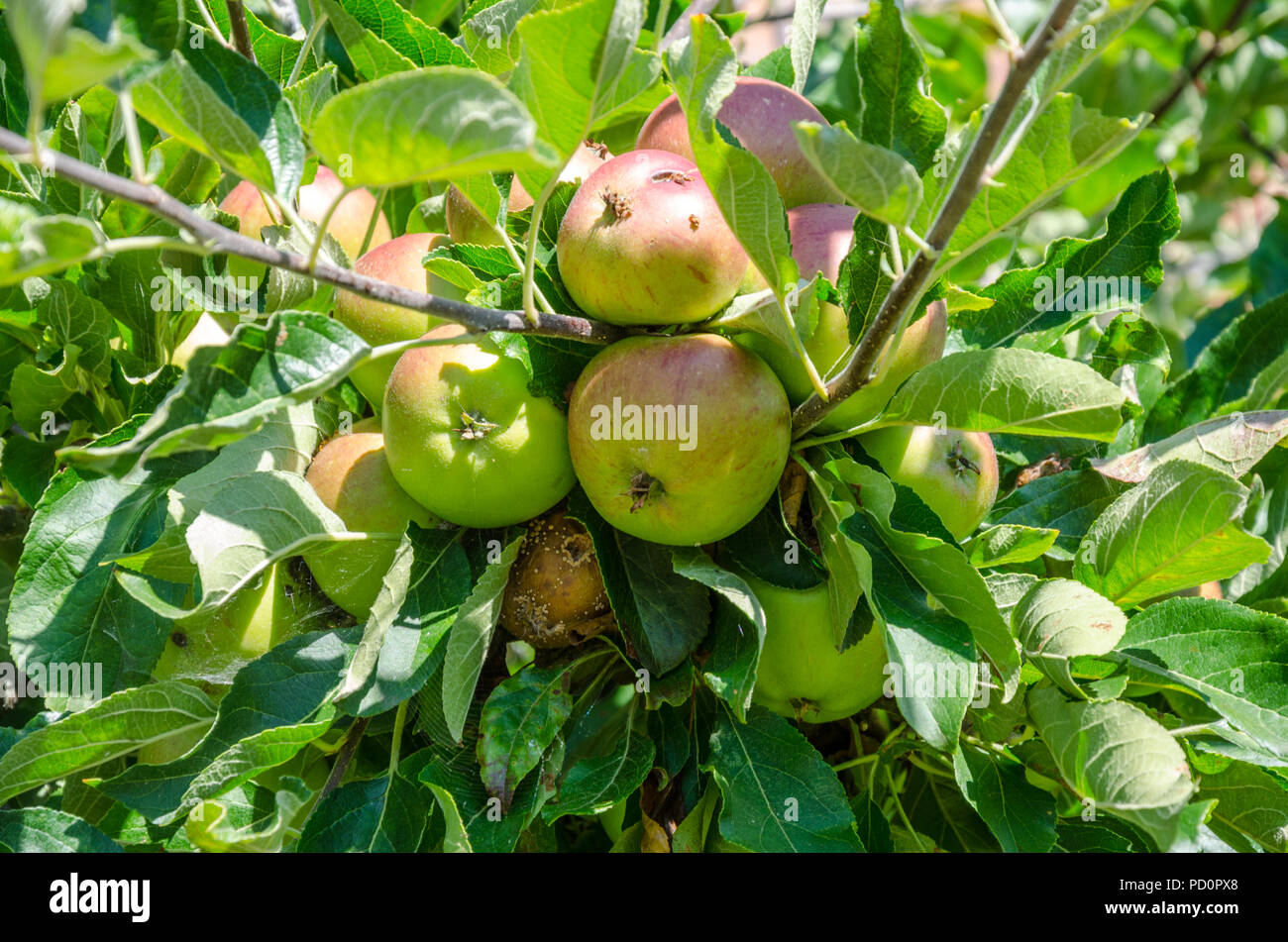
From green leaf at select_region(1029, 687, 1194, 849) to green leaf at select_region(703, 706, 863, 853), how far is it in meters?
0.19

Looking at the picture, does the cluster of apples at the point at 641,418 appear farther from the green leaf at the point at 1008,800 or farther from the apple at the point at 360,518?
the green leaf at the point at 1008,800

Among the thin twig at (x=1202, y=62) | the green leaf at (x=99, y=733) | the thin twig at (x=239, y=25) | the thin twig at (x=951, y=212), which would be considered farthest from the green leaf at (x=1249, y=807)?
the thin twig at (x=1202, y=62)

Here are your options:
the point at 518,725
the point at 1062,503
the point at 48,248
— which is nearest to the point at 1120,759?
the point at 1062,503

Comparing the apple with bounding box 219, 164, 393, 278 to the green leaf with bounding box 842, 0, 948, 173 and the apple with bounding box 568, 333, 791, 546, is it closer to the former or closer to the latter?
the apple with bounding box 568, 333, 791, 546

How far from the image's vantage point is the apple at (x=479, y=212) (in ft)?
3.43

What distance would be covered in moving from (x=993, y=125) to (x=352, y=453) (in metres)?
0.66

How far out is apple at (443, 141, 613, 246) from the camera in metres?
1.05

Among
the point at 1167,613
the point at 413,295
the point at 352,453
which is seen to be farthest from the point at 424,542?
the point at 1167,613

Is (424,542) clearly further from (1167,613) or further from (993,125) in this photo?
(1167,613)

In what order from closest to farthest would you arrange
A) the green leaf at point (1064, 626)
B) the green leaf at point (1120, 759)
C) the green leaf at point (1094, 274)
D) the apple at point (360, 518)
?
the green leaf at point (1120, 759), the green leaf at point (1064, 626), the apple at point (360, 518), the green leaf at point (1094, 274)

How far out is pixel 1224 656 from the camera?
99 centimetres

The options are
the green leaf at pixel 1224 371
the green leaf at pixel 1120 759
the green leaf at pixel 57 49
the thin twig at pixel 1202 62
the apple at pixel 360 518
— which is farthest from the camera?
the thin twig at pixel 1202 62

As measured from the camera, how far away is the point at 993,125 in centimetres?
63

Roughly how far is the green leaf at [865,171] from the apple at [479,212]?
0.41m
